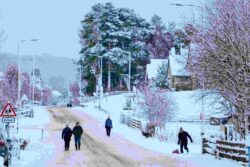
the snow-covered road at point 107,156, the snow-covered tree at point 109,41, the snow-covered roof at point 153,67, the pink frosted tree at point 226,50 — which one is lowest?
the snow-covered road at point 107,156

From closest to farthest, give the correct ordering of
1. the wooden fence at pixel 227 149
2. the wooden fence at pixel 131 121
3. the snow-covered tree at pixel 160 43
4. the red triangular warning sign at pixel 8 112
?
the wooden fence at pixel 227 149
the red triangular warning sign at pixel 8 112
the wooden fence at pixel 131 121
the snow-covered tree at pixel 160 43

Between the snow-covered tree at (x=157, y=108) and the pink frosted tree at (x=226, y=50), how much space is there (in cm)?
1722

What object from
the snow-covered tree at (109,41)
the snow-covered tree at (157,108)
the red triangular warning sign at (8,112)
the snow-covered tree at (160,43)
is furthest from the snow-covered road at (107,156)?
the snow-covered tree at (160,43)

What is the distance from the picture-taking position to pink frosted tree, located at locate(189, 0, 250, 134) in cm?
2188

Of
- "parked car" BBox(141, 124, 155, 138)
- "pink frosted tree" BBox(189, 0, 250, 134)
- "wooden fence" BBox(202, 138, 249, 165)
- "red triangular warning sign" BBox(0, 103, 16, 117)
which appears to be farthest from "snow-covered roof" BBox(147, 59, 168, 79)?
"red triangular warning sign" BBox(0, 103, 16, 117)

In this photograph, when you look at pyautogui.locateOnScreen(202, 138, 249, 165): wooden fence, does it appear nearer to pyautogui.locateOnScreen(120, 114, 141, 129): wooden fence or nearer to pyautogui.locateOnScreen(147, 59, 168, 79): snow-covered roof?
pyautogui.locateOnScreen(120, 114, 141, 129): wooden fence

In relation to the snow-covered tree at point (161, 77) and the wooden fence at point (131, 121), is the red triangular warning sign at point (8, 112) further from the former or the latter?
the snow-covered tree at point (161, 77)

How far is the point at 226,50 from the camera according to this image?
22.8 metres

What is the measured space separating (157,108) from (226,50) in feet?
69.2

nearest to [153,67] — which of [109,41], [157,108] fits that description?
[109,41]

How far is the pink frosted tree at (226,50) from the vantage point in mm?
21875

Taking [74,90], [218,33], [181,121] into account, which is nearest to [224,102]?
[218,33]

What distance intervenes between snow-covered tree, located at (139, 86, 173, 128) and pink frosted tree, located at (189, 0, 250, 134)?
17217mm

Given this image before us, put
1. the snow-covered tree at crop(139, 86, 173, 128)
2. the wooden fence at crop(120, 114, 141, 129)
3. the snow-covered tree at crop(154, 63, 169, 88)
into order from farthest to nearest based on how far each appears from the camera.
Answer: the snow-covered tree at crop(154, 63, 169, 88)
the wooden fence at crop(120, 114, 141, 129)
the snow-covered tree at crop(139, 86, 173, 128)
